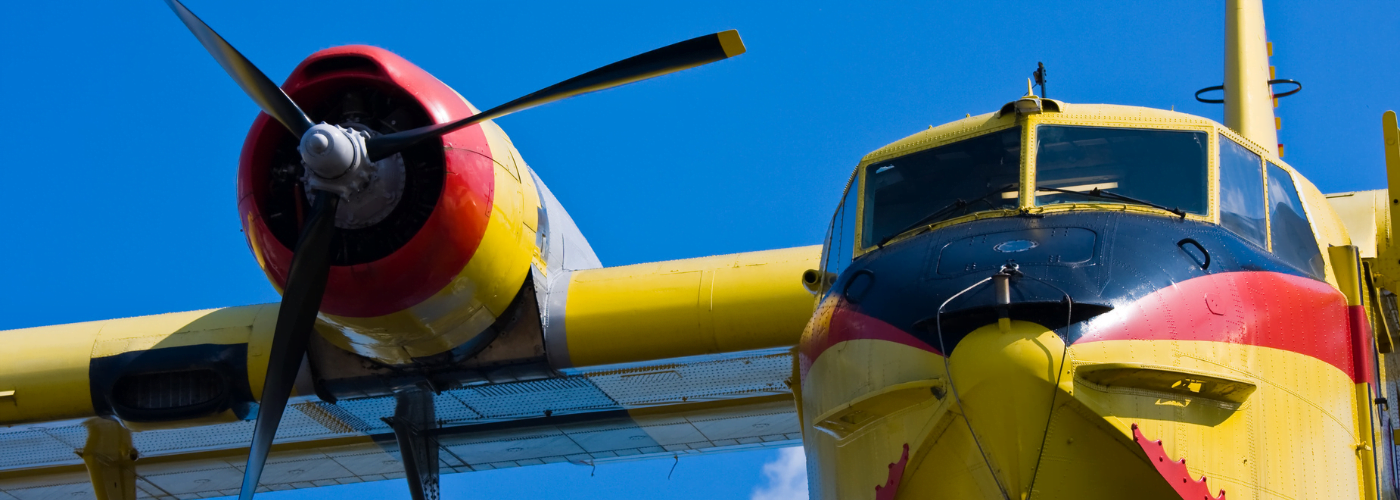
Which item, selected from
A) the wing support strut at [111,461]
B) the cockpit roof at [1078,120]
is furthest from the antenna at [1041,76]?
the wing support strut at [111,461]

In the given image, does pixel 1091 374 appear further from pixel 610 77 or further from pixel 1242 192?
pixel 610 77

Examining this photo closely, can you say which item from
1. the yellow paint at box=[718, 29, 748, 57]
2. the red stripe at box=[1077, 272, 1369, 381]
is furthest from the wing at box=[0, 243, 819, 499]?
the red stripe at box=[1077, 272, 1369, 381]

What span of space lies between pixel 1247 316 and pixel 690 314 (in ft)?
18.7

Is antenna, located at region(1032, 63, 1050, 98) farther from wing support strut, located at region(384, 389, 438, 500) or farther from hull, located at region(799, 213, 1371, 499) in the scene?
wing support strut, located at region(384, 389, 438, 500)

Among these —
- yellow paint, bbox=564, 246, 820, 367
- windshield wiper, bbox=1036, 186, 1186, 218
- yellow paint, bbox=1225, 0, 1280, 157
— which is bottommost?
windshield wiper, bbox=1036, 186, 1186, 218

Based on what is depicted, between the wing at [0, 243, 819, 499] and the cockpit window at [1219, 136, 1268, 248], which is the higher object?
the wing at [0, 243, 819, 499]

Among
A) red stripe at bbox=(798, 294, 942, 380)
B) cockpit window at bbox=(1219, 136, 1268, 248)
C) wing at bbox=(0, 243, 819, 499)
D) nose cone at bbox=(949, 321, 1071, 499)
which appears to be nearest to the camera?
nose cone at bbox=(949, 321, 1071, 499)

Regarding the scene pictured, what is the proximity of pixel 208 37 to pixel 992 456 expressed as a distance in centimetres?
783

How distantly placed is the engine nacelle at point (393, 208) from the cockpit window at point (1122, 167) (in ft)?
15.2

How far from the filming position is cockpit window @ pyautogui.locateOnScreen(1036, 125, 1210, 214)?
6.71 m

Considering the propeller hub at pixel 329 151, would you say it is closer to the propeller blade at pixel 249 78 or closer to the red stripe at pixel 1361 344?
the propeller blade at pixel 249 78

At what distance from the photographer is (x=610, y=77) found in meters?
10.5

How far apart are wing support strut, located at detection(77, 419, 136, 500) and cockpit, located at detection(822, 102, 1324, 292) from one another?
25.5ft

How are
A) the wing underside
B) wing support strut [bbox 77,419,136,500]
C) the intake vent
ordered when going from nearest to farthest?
1. the intake vent
2. the wing underside
3. wing support strut [bbox 77,419,136,500]
